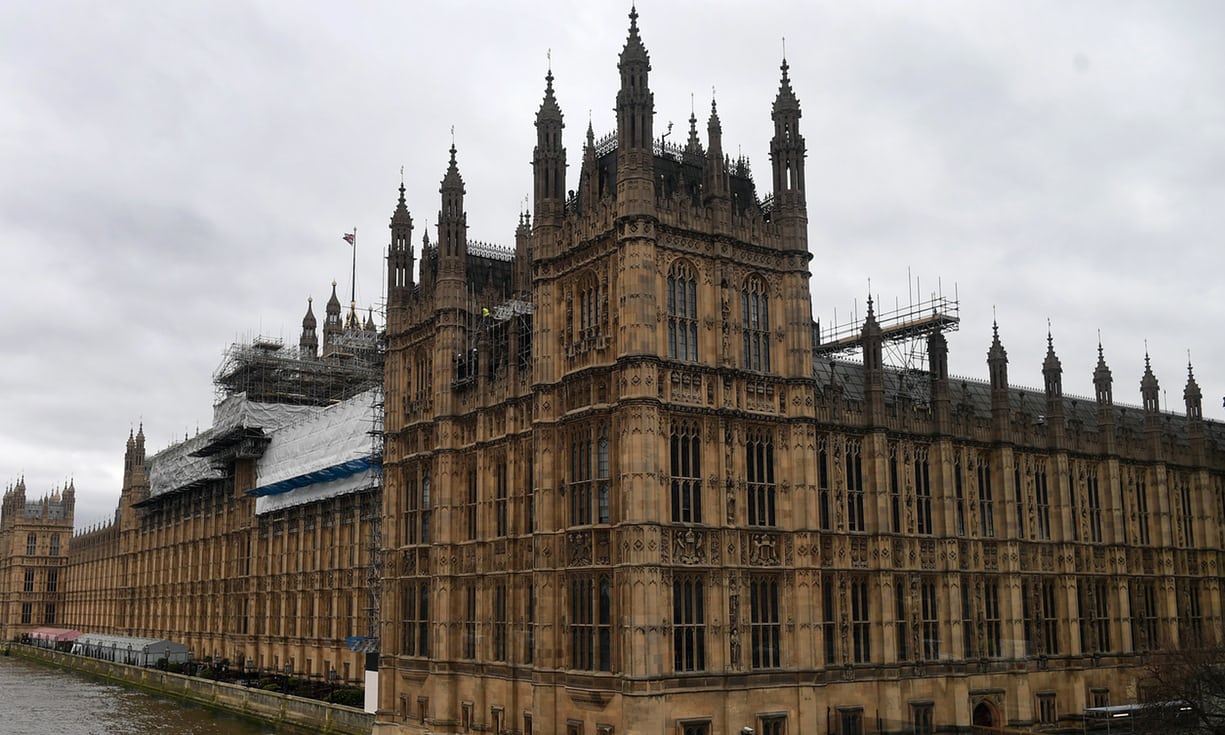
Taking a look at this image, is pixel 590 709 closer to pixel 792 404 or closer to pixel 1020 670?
pixel 792 404

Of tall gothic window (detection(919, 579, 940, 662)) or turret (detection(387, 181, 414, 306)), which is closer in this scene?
tall gothic window (detection(919, 579, 940, 662))

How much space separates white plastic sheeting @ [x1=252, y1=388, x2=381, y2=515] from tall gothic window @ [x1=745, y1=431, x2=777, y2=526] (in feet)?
126

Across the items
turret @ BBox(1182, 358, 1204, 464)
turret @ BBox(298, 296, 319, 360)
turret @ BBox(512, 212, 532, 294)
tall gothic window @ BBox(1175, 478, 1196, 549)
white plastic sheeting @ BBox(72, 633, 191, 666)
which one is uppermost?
turret @ BBox(298, 296, 319, 360)

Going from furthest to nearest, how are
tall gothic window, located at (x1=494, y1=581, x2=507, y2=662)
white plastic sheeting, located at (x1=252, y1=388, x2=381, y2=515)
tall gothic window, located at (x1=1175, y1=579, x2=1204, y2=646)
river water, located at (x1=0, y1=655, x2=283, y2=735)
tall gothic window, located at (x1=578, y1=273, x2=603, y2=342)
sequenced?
1. white plastic sheeting, located at (x1=252, y1=388, x2=381, y2=515)
2. river water, located at (x1=0, y1=655, x2=283, y2=735)
3. tall gothic window, located at (x1=1175, y1=579, x2=1204, y2=646)
4. tall gothic window, located at (x1=494, y1=581, x2=507, y2=662)
5. tall gothic window, located at (x1=578, y1=273, x2=603, y2=342)

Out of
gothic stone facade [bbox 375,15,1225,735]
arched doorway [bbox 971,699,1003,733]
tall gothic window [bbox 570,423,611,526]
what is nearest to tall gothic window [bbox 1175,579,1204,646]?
gothic stone facade [bbox 375,15,1225,735]

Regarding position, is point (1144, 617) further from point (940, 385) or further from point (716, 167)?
point (716, 167)

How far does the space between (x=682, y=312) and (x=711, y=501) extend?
7602mm

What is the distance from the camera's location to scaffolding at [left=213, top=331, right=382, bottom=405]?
113 m

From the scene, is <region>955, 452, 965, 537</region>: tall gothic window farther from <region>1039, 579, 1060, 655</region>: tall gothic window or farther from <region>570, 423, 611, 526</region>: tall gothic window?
<region>570, 423, 611, 526</region>: tall gothic window

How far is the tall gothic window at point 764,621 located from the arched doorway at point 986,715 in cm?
1309

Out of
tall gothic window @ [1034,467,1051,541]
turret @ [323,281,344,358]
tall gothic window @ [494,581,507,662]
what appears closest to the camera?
tall gothic window @ [494,581,507,662]

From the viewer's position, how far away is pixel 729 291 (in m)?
49.6

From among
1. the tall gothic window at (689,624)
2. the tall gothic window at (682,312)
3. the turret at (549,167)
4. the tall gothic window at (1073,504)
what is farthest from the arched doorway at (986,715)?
the turret at (549,167)

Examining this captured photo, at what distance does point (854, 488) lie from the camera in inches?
2111
